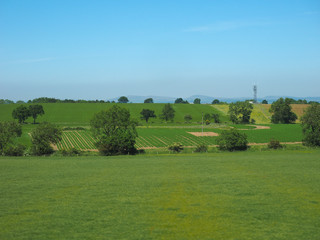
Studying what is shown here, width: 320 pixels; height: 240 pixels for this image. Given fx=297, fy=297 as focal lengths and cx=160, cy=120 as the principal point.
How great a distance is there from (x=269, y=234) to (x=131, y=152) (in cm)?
5454

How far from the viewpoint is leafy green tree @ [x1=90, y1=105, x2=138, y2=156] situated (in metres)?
65.8

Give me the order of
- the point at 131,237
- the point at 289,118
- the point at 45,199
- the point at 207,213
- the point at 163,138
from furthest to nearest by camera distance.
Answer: the point at 289,118 → the point at 163,138 → the point at 45,199 → the point at 207,213 → the point at 131,237

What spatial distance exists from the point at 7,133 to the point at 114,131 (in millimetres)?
23190

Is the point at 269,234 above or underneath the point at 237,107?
underneath

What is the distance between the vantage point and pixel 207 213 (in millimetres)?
17516

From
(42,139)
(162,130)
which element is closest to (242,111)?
(162,130)

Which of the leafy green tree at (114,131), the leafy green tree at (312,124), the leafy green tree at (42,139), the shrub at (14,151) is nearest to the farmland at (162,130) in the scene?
the leafy green tree at (114,131)

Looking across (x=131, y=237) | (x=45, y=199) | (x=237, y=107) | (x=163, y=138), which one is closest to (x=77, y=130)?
(x=163, y=138)

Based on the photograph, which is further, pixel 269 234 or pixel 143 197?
pixel 143 197

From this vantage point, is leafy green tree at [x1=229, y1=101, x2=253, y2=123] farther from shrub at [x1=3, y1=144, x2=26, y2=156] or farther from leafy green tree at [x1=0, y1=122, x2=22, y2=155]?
shrub at [x1=3, y1=144, x2=26, y2=156]

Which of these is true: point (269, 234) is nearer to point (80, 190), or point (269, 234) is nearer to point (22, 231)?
point (22, 231)

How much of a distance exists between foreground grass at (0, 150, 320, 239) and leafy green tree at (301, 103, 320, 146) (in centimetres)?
5399

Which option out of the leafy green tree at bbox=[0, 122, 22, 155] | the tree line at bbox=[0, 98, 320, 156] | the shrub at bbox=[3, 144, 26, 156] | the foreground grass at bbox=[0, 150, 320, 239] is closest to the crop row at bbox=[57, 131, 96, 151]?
the tree line at bbox=[0, 98, 320, 156]

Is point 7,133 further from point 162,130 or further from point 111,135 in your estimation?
point 162,130
